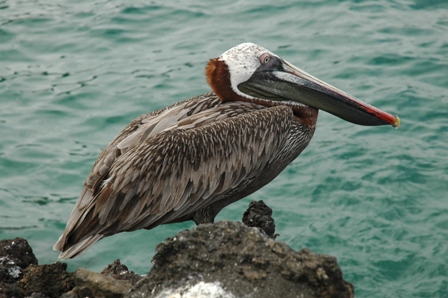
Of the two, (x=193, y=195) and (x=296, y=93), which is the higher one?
(x=296, y=93)

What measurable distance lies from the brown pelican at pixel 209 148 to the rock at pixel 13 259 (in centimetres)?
26

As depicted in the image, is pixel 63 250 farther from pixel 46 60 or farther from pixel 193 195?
pixel 46 60

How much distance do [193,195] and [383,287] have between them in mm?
2661

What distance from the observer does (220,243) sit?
409 centimetres

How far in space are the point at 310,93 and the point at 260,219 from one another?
1383 millimetres

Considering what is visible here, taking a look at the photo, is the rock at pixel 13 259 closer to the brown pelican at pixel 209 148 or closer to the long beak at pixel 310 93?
the brown pelican at pixel 209 148

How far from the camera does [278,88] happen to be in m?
6.57

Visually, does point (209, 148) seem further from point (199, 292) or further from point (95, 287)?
point (199, 292)

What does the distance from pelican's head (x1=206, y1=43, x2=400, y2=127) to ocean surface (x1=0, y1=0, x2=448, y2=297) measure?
2.08m

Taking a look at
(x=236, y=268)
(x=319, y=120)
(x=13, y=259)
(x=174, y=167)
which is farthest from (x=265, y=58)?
(x=319, y=120)

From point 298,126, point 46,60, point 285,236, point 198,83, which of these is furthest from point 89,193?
point 46,60

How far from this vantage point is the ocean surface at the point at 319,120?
8445 mm

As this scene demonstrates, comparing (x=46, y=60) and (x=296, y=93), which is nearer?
(x=296, y=93)

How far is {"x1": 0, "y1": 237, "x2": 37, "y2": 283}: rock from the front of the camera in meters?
5.28
